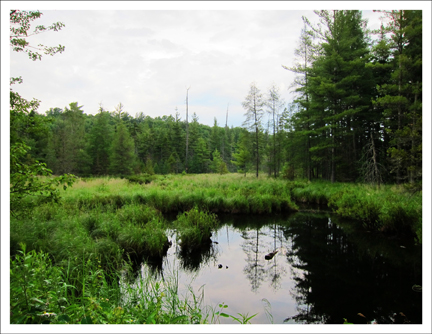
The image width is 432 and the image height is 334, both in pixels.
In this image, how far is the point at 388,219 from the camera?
738 centimetres

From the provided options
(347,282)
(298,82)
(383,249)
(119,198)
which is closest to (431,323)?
(347,282)

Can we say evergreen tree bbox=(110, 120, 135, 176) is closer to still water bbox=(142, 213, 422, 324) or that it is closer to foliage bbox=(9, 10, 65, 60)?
still water bbox=(142, 213, 422, 324)

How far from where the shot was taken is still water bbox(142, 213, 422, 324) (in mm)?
3855

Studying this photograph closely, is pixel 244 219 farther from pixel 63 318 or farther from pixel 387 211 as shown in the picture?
pixel 63 318

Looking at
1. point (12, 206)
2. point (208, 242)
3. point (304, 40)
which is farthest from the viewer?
point (304, 40)

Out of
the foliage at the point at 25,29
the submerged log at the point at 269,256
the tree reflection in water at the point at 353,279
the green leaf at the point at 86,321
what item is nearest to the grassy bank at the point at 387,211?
the tree reflection in water at the point at 353,279

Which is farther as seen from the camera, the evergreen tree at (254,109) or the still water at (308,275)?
the evergreen tree at (254,109)

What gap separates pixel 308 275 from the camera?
5125mm

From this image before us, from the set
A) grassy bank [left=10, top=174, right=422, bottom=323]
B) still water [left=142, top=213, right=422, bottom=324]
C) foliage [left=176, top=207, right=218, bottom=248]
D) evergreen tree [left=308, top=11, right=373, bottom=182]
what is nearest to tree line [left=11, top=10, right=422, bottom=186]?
evergreen tree [left=308, top=11, right=373, bottom=182]

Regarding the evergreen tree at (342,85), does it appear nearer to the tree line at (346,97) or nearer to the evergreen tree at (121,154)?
the tree line at (346,97)

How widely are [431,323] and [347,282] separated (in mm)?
2677

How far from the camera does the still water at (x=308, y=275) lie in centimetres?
386

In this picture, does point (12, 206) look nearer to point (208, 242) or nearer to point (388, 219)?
point (208, 242)

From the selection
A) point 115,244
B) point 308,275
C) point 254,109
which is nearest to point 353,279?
point 308,275
